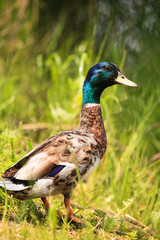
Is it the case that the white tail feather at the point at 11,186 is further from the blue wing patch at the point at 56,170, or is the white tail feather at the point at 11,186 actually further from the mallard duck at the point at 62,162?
the blue wing patch at the point at 56,170

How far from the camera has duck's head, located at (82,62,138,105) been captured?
314cm

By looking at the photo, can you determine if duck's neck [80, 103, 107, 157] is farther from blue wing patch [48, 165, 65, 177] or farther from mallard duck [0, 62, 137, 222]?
blue wing patch [48, 165, 65, 177]

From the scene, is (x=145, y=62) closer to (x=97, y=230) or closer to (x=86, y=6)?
(x=86, y=6)

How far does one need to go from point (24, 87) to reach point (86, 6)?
1.83m

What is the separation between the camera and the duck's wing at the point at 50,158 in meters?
2.48

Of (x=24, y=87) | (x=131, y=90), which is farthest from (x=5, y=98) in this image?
(x=131, y=90)

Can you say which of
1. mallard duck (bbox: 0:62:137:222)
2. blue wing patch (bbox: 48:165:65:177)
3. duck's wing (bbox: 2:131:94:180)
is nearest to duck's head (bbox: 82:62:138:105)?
mallard duck (bbox: 0:62:137:222)

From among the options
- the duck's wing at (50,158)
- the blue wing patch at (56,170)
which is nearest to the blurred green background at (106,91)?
the duck's wing at (50,158)

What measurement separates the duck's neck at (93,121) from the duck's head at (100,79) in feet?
0.21

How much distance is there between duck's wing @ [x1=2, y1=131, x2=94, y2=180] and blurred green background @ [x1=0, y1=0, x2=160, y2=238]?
0.39 metres

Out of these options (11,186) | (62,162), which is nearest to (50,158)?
(62,162)

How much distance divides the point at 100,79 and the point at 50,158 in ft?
2.99

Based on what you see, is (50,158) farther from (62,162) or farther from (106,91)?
(106,91)

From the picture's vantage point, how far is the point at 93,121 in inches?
123
